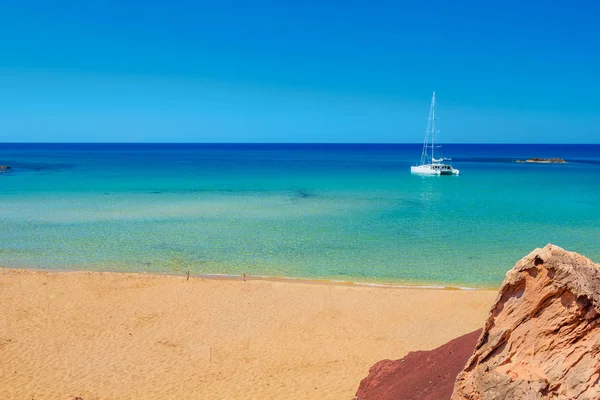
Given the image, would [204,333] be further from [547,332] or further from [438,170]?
[438,170]

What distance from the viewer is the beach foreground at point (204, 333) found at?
12508mm

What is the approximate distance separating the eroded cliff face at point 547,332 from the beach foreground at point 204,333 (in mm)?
6742

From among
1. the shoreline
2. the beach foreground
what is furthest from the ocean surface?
the beach foreground

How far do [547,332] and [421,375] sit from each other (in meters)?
3.54

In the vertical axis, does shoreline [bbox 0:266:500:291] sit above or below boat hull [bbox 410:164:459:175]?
below

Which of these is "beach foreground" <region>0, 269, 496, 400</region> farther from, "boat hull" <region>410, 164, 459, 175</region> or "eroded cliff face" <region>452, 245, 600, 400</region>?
"boat hull" <region>410, 164, 459, 175</region>

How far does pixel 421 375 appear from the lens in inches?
340

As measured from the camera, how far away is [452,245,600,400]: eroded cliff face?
208 inches

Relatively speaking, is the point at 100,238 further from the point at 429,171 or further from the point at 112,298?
the point at 429,171

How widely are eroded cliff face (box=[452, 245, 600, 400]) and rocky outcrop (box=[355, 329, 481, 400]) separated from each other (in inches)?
69.0

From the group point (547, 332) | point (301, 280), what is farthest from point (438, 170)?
point (547, 332)

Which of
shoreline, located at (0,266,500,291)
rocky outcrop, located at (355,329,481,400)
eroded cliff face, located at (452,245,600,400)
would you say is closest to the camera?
eroded cliff face, located at (452,245,600,400)

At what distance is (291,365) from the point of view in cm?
1355

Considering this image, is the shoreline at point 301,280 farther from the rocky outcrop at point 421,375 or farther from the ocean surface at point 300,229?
the rocky outcrop at point 421,375
